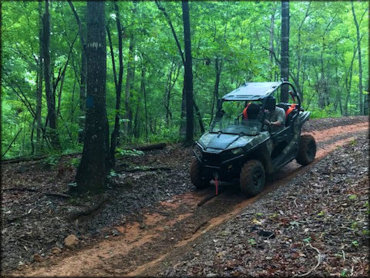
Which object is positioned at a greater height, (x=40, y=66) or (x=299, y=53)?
(x=299, y=53)

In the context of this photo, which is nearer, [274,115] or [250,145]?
[250,145]

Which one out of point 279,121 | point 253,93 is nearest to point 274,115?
point 279,121

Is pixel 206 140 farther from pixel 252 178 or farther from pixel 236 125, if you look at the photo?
pixel 252 178

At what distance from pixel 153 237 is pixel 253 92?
4332 mm

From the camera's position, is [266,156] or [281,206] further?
[266,156]

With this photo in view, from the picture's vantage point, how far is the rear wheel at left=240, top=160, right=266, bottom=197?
6.83m

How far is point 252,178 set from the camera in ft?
22.6

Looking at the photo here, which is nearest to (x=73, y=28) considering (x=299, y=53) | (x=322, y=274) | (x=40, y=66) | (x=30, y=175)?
(x=40, y=66)

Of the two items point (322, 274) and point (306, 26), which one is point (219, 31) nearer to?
point (322, 274)

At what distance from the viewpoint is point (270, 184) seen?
25.7ft

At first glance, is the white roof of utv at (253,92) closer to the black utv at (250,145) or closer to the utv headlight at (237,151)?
the black utv at (250,145)

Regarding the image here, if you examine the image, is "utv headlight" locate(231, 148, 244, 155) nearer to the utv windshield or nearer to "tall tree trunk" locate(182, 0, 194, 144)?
the utv windshield

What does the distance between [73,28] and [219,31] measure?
606 cm

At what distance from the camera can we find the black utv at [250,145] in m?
6.86
